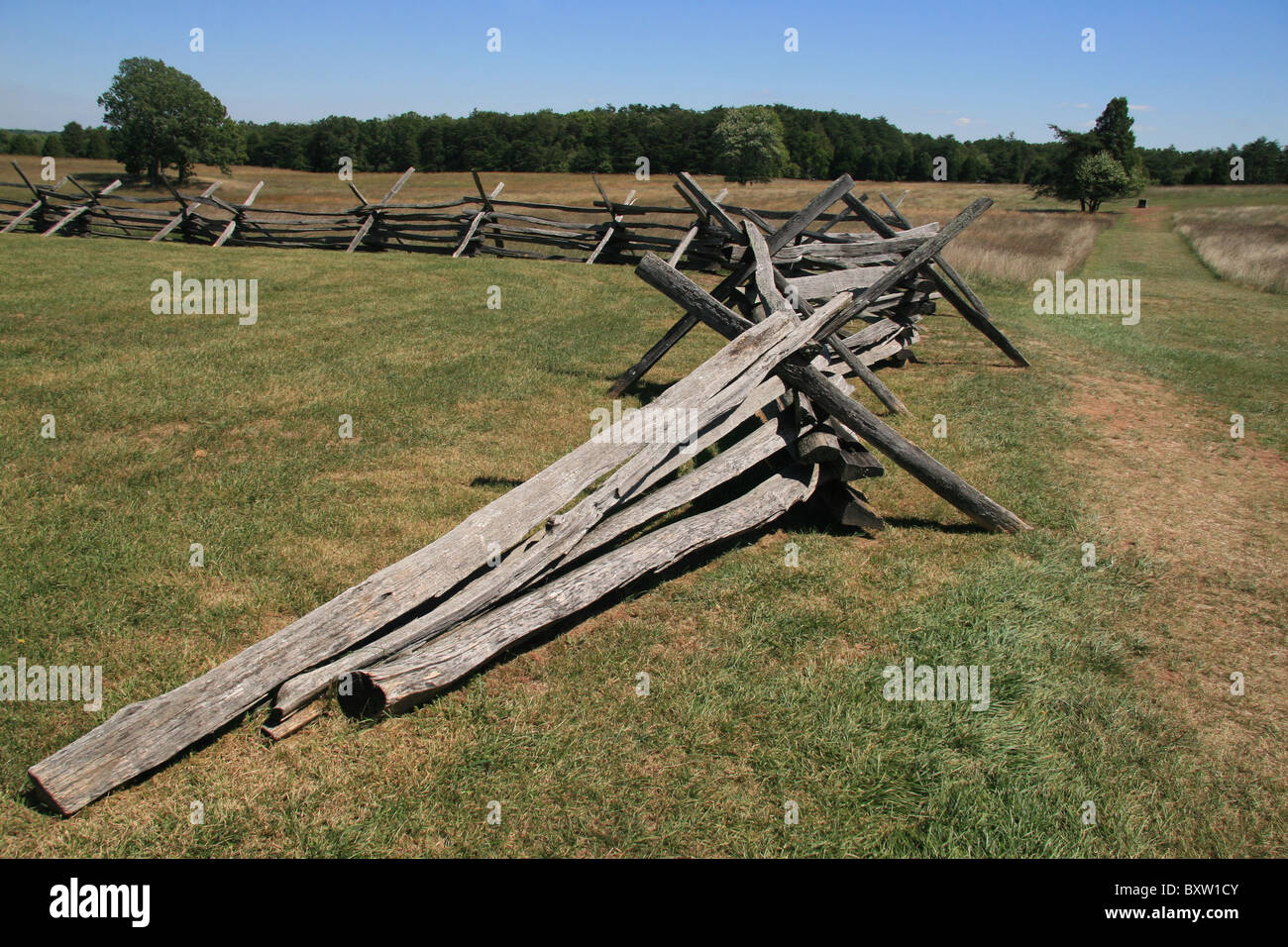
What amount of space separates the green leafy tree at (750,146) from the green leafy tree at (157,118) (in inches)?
1230

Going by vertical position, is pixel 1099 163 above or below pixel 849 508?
above

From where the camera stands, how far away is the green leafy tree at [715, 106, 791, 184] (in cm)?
4856

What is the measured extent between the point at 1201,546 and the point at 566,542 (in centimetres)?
430

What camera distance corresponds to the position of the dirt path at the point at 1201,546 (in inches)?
133

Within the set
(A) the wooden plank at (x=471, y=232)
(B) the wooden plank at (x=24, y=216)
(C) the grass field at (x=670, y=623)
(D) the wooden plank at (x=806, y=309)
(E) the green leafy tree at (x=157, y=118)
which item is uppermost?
(E) the green leafy tree at (x=157, y=118)

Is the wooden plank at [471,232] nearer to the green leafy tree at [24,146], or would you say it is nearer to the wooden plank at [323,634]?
the wooden plank at [323,634]

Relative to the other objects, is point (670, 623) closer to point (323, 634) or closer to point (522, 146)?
point (323, 634)

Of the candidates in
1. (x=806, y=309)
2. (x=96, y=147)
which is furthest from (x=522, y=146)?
(x=806, y=309)

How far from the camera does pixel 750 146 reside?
159 feet

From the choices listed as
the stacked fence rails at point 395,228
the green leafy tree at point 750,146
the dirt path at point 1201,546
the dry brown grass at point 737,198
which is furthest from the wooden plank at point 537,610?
the green leafy tree at point 750,146

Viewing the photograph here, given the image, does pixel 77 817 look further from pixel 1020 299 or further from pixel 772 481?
pixel 1020 299

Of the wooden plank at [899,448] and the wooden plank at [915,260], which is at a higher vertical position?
the wooden plank at [915,260]

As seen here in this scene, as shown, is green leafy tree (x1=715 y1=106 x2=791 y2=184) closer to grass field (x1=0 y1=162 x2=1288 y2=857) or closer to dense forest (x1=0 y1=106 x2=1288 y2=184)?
dense forest (x1=0 y1=106 x2=1288 y2=184)
